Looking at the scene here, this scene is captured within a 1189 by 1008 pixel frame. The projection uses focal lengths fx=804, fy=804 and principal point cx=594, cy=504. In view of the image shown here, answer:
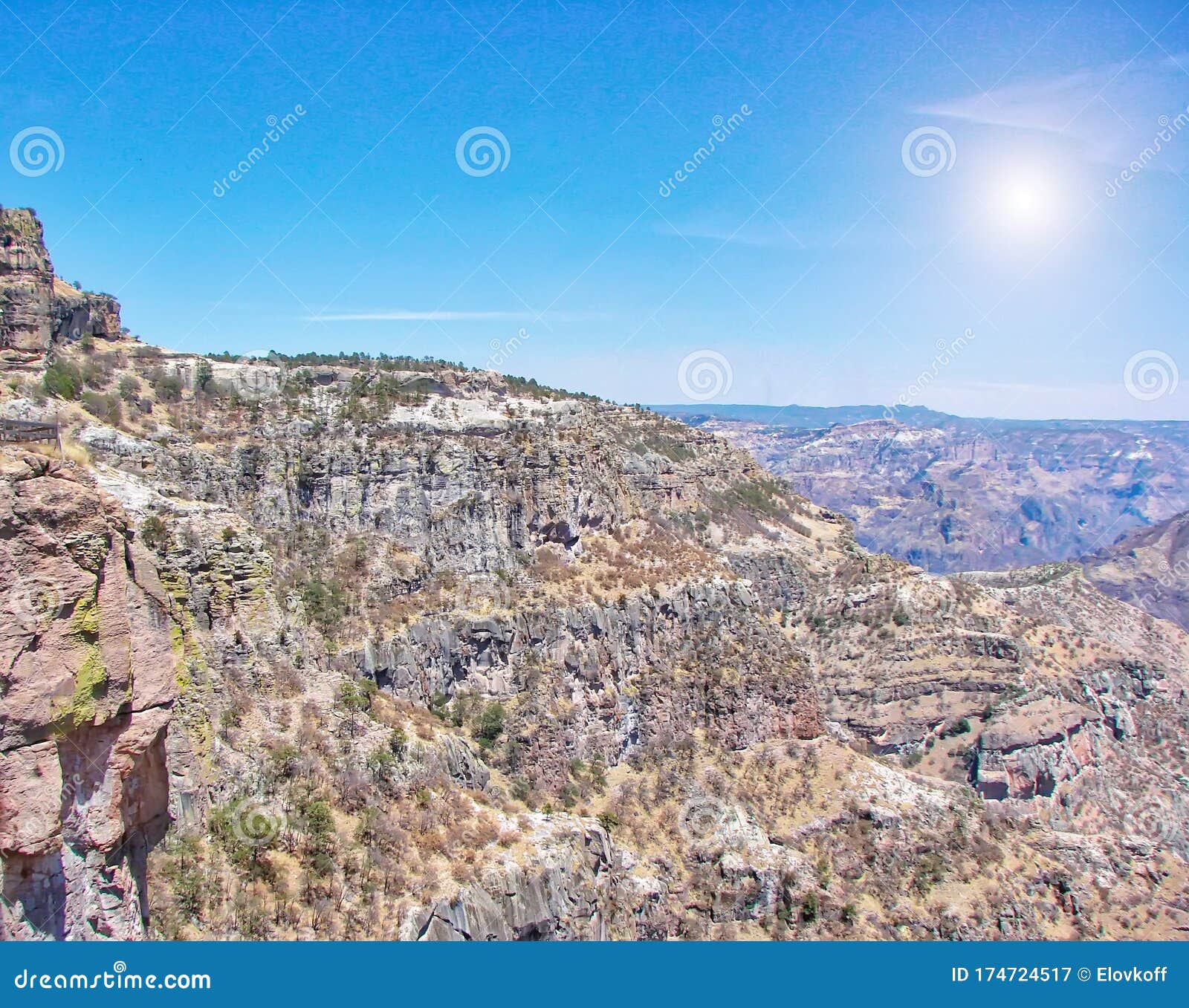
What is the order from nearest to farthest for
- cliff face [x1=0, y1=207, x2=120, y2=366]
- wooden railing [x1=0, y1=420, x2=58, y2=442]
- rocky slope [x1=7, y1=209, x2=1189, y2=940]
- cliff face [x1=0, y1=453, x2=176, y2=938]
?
1. cliff face [x1=0, y1=453, x2=176, y2=938]
2. rocky slope [x1=7, y1=209, x2=1189, y2=940]
3. wooden railing [x1=0, y1=420, x2=58, y2=442]
4. cliff face [x1=0, y1=207, x2=120, y2=366]

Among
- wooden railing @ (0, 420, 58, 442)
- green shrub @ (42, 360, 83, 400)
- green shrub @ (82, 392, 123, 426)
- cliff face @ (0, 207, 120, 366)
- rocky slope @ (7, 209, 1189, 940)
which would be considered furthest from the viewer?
cliff face @ (0, 207, 120, 366)

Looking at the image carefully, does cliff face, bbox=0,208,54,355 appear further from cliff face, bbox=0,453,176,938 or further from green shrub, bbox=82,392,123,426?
cliff face, bbox=0,453,176,938

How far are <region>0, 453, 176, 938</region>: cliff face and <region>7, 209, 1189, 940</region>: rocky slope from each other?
4cm

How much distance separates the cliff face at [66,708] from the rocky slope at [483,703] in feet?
0.12

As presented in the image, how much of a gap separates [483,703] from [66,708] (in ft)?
103

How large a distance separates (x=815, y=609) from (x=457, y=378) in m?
41.8

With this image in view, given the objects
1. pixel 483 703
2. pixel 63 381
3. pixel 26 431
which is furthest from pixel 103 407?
pixel 26 431

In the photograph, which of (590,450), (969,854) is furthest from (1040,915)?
(590,450)

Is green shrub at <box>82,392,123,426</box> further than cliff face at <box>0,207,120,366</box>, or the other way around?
cliff face at <box>0,207,120,366</box>

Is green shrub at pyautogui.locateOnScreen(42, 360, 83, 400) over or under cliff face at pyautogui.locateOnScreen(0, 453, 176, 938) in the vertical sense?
over

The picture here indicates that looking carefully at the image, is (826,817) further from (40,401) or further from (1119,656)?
(1119,656)

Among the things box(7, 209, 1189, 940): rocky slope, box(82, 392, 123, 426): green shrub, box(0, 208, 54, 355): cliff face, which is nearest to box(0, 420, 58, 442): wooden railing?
box(7, 209, 1189, 940): rocky slope

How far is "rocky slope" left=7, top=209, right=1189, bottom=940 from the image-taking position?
10578mm

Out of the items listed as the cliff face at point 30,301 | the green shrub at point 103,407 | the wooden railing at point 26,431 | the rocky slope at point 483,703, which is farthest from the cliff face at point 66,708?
the cliff face at point 30,301
